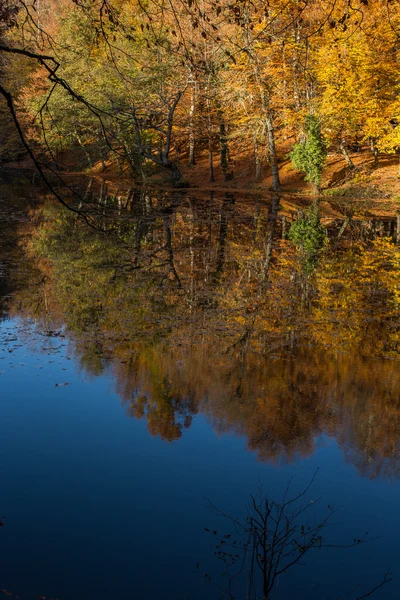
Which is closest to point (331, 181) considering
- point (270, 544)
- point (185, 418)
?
point (185, 418)

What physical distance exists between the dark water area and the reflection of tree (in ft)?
0.12

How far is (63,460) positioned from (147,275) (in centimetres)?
768

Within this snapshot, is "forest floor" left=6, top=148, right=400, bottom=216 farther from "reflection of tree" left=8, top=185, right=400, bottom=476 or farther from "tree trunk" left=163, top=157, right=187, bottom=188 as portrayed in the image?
"reflection of tree" left=8, top=185, right=400, bottom=476

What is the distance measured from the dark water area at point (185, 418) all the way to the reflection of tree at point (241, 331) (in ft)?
0.12

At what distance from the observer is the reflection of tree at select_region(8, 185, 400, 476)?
711 cm

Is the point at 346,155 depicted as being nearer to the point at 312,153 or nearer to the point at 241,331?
the point at 312,153

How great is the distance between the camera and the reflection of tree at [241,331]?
711cm

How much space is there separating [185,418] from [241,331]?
3.07 meters

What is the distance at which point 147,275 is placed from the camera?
13664 millimetres

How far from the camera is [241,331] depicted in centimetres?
1000

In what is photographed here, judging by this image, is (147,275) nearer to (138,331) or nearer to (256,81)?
(138,331)

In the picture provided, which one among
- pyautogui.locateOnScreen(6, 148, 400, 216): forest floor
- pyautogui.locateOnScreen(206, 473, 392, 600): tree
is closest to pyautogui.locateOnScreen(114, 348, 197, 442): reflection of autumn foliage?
pyautogui.locateOnScreen(206, 473, 392, 600): tree

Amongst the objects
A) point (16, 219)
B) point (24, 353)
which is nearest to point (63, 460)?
point (24, 353)

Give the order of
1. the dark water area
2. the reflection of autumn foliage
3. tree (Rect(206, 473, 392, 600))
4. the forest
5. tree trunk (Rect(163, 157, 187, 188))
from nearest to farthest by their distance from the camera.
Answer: tree (Rect(206, 473, 392, 600)) < the dark water area < the reflection of autumn foliage < the forest < tree trunk (Rect(163, 157, 187, 188))
